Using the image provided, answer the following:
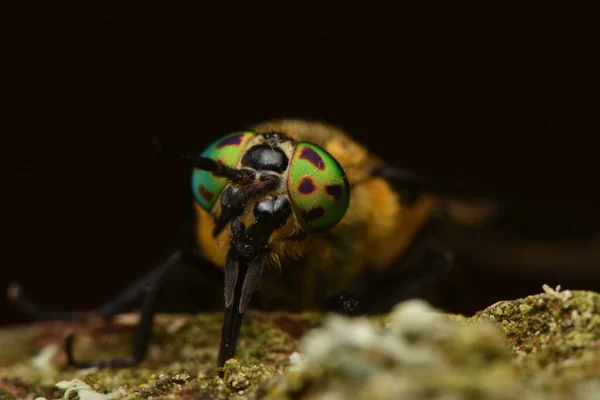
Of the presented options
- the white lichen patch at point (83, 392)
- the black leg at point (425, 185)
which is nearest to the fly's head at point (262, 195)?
the white lichen patch at point (83, 392)

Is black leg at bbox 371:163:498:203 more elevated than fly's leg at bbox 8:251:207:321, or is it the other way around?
black leg at bbox 371:163:498:203

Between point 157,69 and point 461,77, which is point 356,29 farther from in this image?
point 157,69

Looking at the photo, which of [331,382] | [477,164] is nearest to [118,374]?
[331,382]

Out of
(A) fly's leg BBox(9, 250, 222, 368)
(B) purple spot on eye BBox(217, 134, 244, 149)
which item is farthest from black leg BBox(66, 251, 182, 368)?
(B) purple spot on eye BBox(217, 134, 244, 149)

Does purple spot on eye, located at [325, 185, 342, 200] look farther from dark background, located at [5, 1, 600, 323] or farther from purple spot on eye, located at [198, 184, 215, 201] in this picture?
dark background, located at [5, 1, 600, 323]

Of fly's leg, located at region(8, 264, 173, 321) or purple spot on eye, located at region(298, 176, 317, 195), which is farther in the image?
fly's leg, located at region(8, 264, 173, 321)

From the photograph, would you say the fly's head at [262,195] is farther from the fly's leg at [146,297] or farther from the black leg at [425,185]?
the black leg at [425,185]
